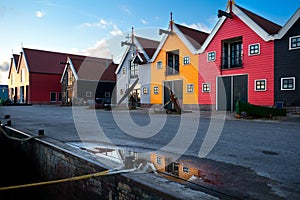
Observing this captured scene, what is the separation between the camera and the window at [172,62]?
23.7 meters

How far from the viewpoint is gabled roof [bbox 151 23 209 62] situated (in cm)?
2218

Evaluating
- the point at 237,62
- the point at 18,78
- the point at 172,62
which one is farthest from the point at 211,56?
the point at 18,78

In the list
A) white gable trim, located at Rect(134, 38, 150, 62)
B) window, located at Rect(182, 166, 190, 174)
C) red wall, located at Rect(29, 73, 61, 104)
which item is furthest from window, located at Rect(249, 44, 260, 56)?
red wall, located at Rect(29, 73, 61, 104)

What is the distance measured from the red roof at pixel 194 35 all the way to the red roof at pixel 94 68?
18161 millimetres

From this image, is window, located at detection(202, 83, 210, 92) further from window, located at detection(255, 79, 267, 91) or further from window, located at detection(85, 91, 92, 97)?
window, located at detection(85, 91, 92, 97)

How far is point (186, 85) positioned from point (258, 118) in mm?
8915

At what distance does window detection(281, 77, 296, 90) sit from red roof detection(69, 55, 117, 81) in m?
26.9

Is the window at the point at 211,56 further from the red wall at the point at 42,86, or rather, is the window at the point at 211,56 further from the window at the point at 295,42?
the red wall at the point at 42,86

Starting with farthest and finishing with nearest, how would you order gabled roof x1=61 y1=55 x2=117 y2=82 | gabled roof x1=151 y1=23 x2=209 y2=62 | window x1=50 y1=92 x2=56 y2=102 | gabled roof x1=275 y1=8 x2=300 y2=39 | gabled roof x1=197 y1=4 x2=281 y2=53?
window x1=50 y1=92 x2=56 y2=102 < gabled roof x1=61 y1=55 x2=117 y2=82 < gabled roof x1=151 y1=23 x2=209 y2=62 < gabled roof x1=197 y1=4 x2=281 y2=53 < gabled roof x1=275 y1=8 x2=300 y2=39

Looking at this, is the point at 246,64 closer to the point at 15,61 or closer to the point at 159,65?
the point at 159,65

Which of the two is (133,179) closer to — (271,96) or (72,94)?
(271,96)

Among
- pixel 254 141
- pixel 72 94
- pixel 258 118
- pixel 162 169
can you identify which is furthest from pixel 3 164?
pixel 72 94

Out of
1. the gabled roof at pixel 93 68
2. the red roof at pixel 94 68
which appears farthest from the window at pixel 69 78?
the red roof at pixel 94 68

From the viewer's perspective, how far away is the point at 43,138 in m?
6.42
